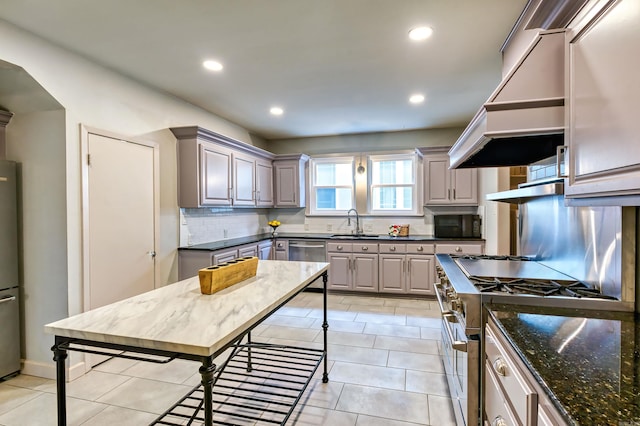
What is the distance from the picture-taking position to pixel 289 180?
550 cm

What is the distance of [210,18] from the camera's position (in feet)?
7.07

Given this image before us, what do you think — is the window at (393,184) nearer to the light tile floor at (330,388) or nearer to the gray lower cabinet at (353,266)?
the gray lower cabinet at (353,266)

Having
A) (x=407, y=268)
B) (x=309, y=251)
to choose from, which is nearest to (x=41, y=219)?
(x=309, y=251)

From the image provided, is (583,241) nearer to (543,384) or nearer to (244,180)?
(543,384)

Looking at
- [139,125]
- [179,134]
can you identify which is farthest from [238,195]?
[139,125]

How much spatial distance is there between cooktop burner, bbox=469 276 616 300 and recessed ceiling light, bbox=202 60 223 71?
268 cm

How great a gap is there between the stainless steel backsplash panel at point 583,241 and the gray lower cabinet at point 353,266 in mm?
2471

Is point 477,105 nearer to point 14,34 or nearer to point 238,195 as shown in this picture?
point 238,195

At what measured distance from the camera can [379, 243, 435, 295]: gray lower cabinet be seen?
457cm

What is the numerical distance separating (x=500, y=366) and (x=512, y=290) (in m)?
0.49

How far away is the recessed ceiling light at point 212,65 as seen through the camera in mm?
2803

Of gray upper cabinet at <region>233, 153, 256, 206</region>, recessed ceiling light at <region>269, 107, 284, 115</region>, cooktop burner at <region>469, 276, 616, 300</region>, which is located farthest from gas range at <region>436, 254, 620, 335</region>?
gray upper cabinet at <region>233, 153, 256, 206</region>

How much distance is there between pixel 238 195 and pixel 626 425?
13.9ft

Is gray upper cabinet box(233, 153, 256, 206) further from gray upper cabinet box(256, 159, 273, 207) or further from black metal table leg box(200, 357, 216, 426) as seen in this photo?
black metal table leg box(200, 357, 216, 426)
